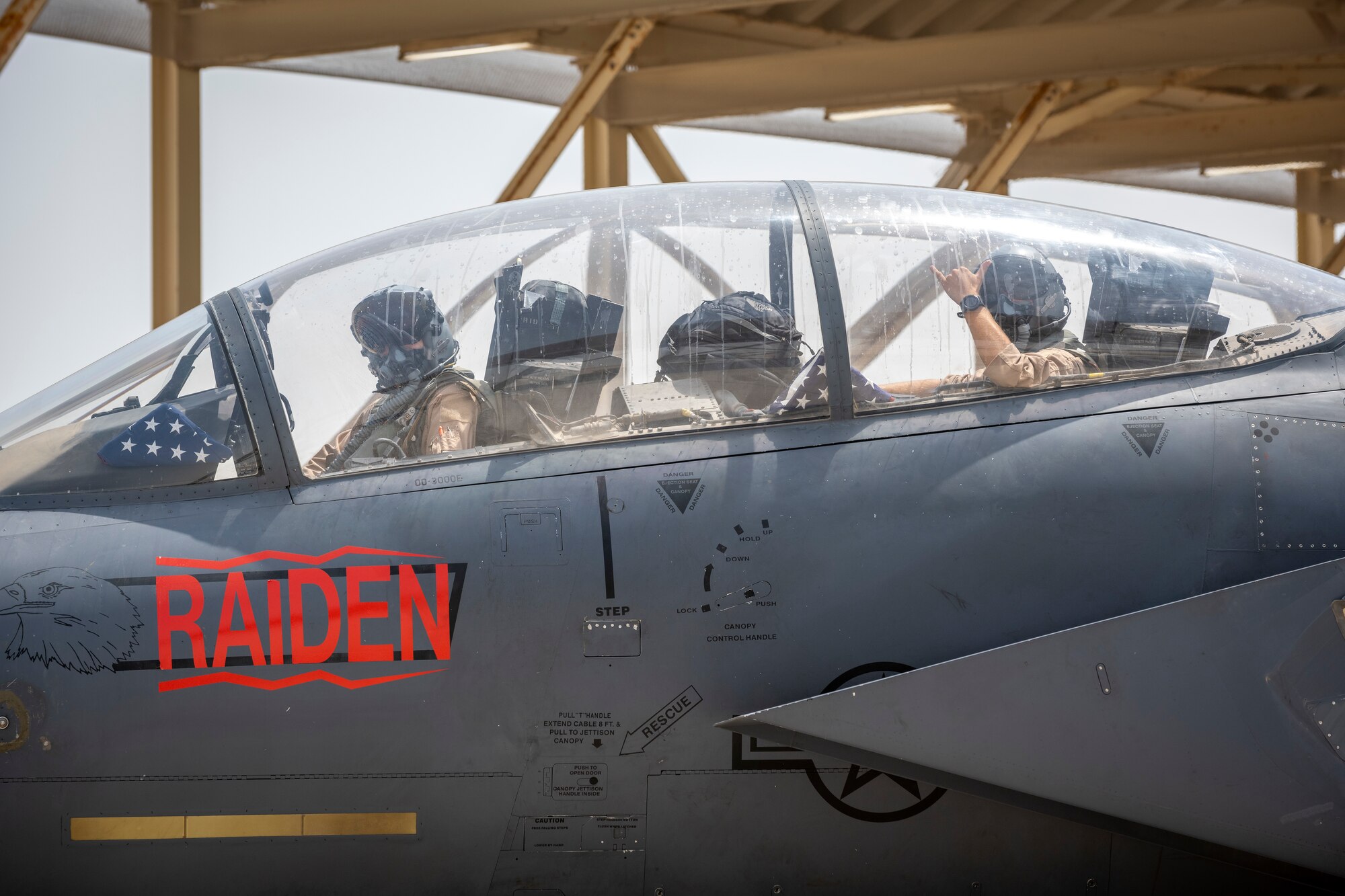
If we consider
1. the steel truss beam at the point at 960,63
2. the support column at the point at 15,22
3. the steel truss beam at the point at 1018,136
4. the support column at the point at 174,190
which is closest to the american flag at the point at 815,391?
the support column at the point at 15,22

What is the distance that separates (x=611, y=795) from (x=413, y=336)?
166 centimetres

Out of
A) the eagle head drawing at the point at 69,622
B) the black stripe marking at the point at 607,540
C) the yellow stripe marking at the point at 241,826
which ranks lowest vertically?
the yellow stripe marking at the point at 241,826

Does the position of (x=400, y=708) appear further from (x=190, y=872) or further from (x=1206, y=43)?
(x=1206, y=43)

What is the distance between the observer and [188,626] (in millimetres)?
3172

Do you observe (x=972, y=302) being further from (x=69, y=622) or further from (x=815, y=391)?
(x=69, y=622)

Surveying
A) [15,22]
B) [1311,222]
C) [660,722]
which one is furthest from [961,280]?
[1311,222]

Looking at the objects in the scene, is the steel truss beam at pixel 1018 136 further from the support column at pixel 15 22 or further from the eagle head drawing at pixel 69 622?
the eagle head drawing at pixel 69 622

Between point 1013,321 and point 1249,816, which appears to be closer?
point 1249,816

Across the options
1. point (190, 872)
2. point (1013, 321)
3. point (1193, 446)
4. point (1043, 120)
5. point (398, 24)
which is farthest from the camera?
point (1043, 120)

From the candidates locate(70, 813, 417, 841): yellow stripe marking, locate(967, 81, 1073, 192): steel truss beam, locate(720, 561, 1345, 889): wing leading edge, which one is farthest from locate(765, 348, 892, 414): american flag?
locate(967, 81, 1073, 192): steel truss beam

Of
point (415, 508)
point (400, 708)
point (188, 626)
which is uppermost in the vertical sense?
point (415, 508)

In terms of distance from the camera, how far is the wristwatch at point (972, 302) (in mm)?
3711

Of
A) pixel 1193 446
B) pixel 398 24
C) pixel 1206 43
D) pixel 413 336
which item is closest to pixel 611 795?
pixel 413 336

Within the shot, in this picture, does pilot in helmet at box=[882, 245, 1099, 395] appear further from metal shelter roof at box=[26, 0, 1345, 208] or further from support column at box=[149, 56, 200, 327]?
support column at box=[149, 56, 200, 327]
